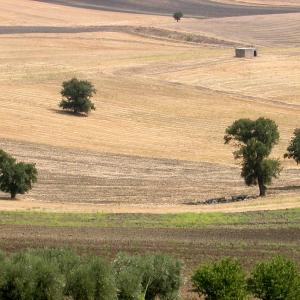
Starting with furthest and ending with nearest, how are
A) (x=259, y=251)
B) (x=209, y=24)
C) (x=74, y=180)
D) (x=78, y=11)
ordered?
(x=78, y=11) → (x=209, y=24) → (x=74, y=180) → (x=259, y=251)

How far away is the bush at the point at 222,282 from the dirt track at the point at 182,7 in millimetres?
134650

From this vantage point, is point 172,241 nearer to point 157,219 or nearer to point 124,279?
point 157,219

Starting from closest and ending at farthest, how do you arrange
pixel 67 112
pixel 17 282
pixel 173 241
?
pixel 17 282
pixel 173 241
pixel 67 112

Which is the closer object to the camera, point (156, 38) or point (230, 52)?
A: point (230, 52)

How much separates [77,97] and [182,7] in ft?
277

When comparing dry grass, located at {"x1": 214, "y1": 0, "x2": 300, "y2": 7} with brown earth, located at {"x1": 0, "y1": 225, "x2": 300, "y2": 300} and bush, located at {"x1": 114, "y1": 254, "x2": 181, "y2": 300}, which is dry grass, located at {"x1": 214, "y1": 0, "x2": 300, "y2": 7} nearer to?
brown earth, located at {"x1": 0, "y1": 225, "x2": 300, "y2": 300}

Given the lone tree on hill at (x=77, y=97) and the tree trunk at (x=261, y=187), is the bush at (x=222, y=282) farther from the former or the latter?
the lone tree on hill at (x=77, y=97)

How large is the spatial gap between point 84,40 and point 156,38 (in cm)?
1090

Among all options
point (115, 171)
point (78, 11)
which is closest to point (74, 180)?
point (115, 171)

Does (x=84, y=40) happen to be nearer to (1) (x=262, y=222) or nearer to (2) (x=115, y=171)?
(2) (x=115, y=171)

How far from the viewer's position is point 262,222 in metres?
47.7

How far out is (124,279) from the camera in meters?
27.1

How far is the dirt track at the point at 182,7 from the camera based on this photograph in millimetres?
164250

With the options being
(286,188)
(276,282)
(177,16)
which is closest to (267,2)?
(177,16)
